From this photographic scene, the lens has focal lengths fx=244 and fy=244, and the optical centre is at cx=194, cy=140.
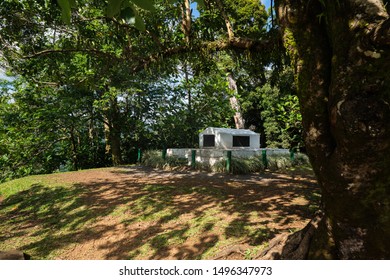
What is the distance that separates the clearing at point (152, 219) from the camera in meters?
4.18

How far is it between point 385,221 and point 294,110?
5472 millimetres

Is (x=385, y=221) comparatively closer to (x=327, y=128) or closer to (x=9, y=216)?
(x=327, y=128)

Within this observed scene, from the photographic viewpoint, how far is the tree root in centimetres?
294

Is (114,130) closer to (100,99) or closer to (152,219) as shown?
(100,99)

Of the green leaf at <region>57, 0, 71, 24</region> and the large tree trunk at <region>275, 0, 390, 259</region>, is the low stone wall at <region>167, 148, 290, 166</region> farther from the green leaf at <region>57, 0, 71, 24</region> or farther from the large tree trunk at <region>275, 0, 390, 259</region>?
the green leaf at <region>57, 0, 71, 24</region>

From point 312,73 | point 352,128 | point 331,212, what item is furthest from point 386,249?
point 312,73

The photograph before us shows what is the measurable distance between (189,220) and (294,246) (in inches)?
100

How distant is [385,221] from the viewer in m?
2.06

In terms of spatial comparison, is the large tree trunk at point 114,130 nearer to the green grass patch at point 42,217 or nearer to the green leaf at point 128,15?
the green grass patch at point 42,217

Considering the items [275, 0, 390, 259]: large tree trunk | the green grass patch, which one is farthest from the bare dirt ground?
[275, 0, 390, 259]: large tree trunk

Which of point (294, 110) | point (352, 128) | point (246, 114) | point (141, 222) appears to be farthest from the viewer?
point (246, 114)

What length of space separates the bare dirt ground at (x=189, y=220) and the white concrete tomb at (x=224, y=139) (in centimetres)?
777

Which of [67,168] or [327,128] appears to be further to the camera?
[67,168]

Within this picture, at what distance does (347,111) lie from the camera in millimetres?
1937
